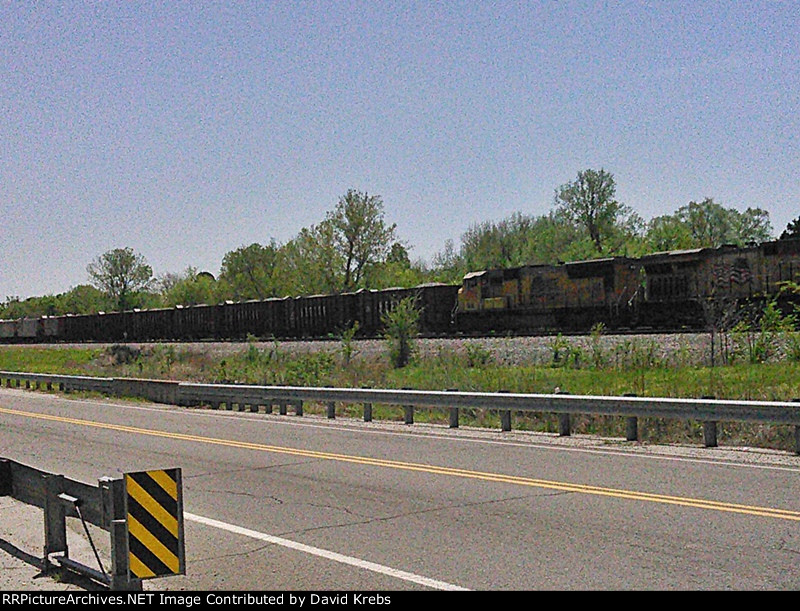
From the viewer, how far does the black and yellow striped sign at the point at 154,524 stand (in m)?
6.32

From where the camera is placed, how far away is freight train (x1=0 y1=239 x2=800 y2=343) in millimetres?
32250

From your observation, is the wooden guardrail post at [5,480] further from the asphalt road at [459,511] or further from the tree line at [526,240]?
the tree line at [526,240]

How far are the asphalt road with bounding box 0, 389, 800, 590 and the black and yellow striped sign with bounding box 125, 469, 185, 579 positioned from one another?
2.00ft

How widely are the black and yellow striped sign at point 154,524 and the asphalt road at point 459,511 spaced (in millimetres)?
609

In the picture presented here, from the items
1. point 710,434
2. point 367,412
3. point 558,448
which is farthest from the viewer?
point 367,412

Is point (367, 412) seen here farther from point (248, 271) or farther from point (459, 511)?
point (248, 271)

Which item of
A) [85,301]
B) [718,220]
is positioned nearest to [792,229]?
[718,220]

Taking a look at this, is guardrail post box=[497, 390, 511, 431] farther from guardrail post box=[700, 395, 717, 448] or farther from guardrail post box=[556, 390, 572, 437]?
guardrail post box=[700, 395, 717, 448]

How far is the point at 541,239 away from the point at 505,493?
79162 millimetres

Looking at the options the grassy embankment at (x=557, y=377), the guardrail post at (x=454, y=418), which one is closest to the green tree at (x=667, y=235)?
the grassy embankment at (x=557, y=377)

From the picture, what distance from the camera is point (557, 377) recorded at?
2431cm

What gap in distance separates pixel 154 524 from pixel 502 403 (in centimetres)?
1069

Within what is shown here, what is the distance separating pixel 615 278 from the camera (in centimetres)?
3647

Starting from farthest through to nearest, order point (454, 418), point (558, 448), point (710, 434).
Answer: point (454, 418) → point (558, 448) → point (710, 434)
